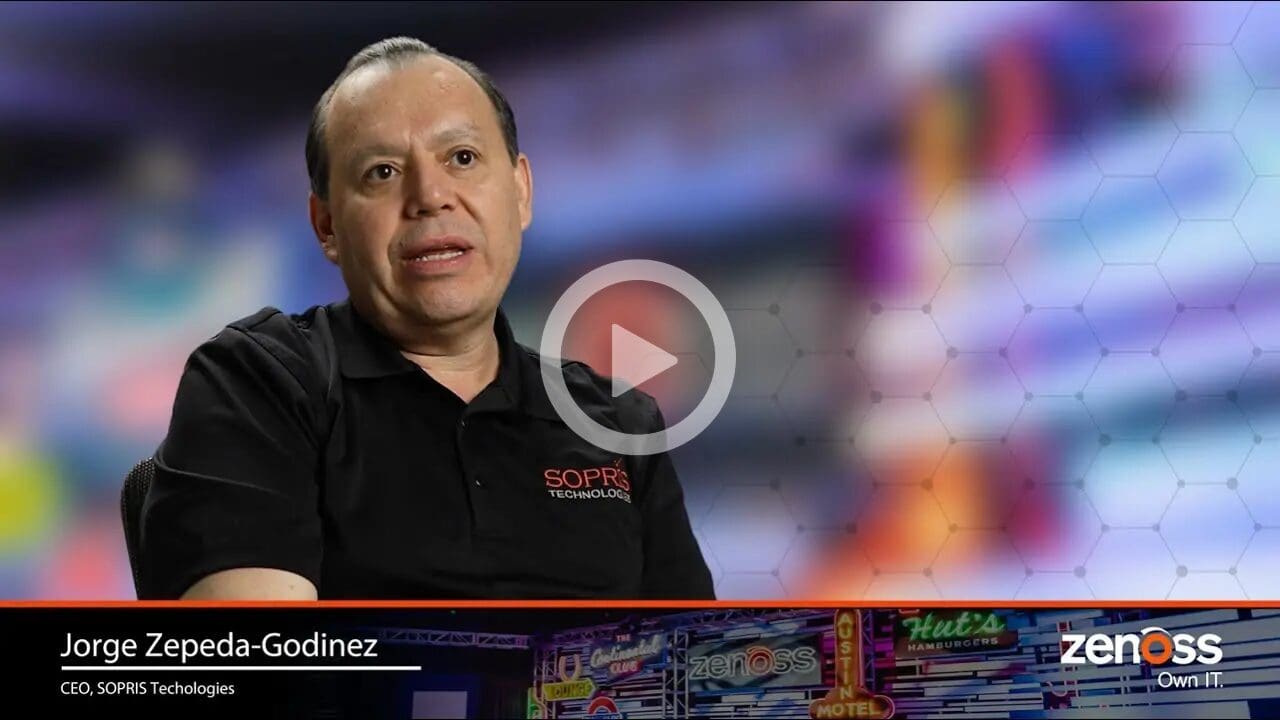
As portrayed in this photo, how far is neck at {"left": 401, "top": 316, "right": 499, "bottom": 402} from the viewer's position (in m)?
1.67

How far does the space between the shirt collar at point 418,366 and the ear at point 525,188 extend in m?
0.13

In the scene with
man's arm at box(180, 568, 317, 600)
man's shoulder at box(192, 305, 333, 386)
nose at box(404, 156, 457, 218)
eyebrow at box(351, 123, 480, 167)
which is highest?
eyebrow at box(351, 123, 480, 167)

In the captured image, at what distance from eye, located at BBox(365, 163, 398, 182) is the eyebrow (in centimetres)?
1

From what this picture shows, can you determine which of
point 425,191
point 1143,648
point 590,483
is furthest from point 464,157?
point 1143,648

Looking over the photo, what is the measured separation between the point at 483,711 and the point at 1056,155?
106 cm

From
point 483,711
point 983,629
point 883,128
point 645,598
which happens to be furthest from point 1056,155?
point 483,711

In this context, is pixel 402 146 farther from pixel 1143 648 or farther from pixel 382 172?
pixel 1143 648

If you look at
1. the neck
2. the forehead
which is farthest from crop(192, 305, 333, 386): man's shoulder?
the forehead

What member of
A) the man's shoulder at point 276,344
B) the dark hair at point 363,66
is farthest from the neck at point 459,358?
the dark hair at point 363,66

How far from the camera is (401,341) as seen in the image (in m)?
1.67

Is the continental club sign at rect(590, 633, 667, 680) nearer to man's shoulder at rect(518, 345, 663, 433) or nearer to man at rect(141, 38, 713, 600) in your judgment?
man at rect(141, 38, 713, 600)

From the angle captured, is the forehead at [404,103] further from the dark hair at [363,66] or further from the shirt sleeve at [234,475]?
the shirt sleeve at [234,475]

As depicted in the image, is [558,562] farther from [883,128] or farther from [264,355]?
[883,128]

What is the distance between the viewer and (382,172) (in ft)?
5.28
